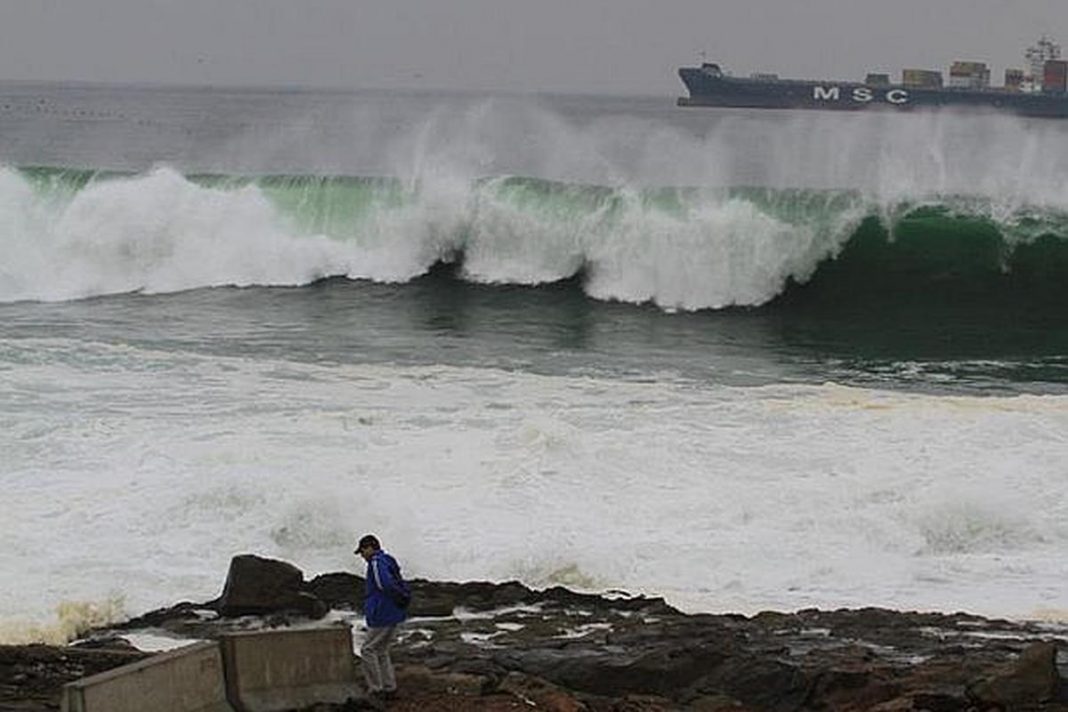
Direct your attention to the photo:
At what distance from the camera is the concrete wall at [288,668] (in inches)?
389

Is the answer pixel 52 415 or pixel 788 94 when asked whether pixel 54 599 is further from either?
pixel 788 94

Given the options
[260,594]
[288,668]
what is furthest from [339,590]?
[288,668]

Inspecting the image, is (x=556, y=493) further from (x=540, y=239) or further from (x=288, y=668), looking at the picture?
(x=540, y=239)

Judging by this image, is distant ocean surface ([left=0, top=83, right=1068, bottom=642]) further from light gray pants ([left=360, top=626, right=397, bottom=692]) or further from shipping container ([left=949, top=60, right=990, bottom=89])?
shipping container ([left=949, top=60, right=990, bottom=89])

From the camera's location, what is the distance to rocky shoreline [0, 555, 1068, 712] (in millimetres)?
10125

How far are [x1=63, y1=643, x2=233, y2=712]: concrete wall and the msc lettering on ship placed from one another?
129925 mm

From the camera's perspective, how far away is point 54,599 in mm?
13047

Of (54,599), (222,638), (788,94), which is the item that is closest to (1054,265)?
(54,599)

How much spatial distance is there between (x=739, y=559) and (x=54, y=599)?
5100mm

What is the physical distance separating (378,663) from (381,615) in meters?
0.30

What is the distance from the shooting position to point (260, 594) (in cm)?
1268

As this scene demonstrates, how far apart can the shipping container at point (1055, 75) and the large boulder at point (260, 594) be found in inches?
5745

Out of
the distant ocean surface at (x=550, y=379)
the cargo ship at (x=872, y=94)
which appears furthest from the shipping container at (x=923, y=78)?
the distant ocean surface at (x=550, y=379)

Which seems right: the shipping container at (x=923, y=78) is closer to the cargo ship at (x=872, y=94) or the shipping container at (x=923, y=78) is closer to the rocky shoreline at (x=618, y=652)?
the cargo ship at (x=872, y=94)
